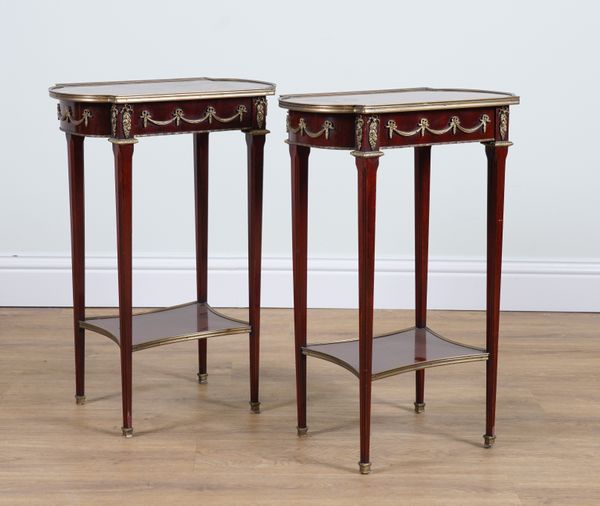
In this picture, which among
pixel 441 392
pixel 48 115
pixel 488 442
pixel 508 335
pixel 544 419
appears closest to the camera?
pixel 488 442

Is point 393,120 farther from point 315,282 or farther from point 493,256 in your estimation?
point 315,282

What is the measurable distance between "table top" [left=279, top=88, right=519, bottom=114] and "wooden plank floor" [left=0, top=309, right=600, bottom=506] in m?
0.95

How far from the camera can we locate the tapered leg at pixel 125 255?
3.10 m

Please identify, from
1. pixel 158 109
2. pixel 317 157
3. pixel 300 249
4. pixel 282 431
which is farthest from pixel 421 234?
pixel 317 157

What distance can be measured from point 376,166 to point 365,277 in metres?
0.29

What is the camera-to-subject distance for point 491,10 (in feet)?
14.9

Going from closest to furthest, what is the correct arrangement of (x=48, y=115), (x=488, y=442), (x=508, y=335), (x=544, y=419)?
(x=488, y=442) < (x=544, y=419) < (x=508, y=335) < (x=48, y=115)

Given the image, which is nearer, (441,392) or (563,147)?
(441,392)

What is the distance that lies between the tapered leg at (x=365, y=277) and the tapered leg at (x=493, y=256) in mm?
368

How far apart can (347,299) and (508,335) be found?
0.71 m

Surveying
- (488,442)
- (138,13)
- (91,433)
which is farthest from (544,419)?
(138,13)

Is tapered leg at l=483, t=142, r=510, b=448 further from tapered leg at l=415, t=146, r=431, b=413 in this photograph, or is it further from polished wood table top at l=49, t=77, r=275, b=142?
polished wood table top at l=49, t=77, r=275, b=142

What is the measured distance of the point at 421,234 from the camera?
11.1 feet

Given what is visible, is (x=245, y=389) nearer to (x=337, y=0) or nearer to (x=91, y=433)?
(x=91, y=433)
